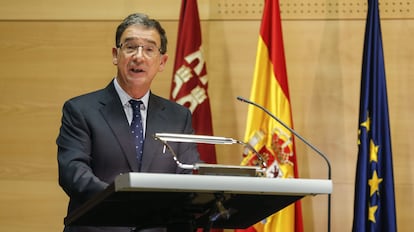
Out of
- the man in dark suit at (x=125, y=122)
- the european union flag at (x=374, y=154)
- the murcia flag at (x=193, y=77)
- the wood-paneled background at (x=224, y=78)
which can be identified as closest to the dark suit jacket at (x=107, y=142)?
the man in dark suit at (x=125, y=122)

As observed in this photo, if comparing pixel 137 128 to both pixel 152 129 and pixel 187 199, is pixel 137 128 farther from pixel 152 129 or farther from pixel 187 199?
pixel 187 199

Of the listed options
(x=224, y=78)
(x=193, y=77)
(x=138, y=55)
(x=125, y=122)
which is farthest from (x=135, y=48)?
(x=224, y=78)

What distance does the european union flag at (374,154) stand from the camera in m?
4.52

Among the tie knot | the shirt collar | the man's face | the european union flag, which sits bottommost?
the european union flag

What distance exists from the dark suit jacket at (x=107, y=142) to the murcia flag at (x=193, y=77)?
4.53ft

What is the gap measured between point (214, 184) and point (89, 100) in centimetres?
121

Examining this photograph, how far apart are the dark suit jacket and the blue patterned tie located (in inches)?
1.0

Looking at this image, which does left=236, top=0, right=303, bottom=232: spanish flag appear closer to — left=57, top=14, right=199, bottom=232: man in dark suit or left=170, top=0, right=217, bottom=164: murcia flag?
left=170, top=0, right=217, bottom=164: murcia flag

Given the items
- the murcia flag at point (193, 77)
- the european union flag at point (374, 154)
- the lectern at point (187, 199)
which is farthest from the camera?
the murcia flag at point (193, 77)

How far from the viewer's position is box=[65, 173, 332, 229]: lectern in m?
2.16

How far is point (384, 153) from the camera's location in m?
4.55

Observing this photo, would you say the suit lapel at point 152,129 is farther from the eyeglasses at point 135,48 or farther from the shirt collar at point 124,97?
the eyeglasses at point 135,48

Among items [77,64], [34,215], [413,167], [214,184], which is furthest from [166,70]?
[214,184]

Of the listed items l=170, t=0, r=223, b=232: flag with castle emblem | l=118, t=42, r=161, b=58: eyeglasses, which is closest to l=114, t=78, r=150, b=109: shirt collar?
l=118, t=42, r=161, b=58: eyeglasses
